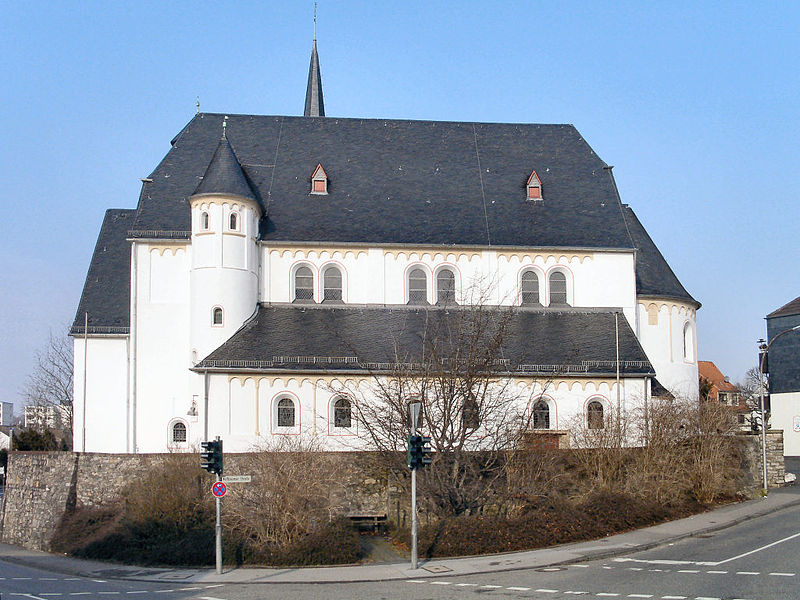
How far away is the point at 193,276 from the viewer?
3862 centimetres

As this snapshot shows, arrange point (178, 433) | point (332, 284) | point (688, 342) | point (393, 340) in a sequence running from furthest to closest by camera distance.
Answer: point (688, 342)
point (332, 284)
point (178, 433)
point (393, 340)

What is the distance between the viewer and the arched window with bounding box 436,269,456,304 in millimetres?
40875

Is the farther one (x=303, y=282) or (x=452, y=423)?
(x=303, y=282)

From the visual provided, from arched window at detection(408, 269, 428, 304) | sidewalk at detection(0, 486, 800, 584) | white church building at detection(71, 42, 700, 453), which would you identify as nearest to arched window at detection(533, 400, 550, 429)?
white church building at detection(71, 42, 700, 453)

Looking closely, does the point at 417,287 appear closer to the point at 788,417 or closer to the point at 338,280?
the point at 338,280

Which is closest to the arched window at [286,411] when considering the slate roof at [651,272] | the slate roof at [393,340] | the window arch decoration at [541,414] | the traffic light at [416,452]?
the slate roof at [393,340]

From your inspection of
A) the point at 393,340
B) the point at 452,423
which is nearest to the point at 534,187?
the point at 393,340

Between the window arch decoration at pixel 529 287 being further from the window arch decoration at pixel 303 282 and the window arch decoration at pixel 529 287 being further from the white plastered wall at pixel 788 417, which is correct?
the white plastered wall at pixel 788 417

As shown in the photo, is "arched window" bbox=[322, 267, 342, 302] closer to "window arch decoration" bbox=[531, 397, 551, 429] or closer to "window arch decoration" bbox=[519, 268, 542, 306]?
"window arch decoration" bbox=[519, 268, 542, 306]

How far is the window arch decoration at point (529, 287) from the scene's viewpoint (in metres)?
41.2

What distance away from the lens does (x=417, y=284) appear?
41000mm

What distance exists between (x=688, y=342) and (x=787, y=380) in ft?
95.1

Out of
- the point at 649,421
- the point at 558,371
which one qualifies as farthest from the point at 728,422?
the point at 558,371

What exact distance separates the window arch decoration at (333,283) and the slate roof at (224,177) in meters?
4.32
